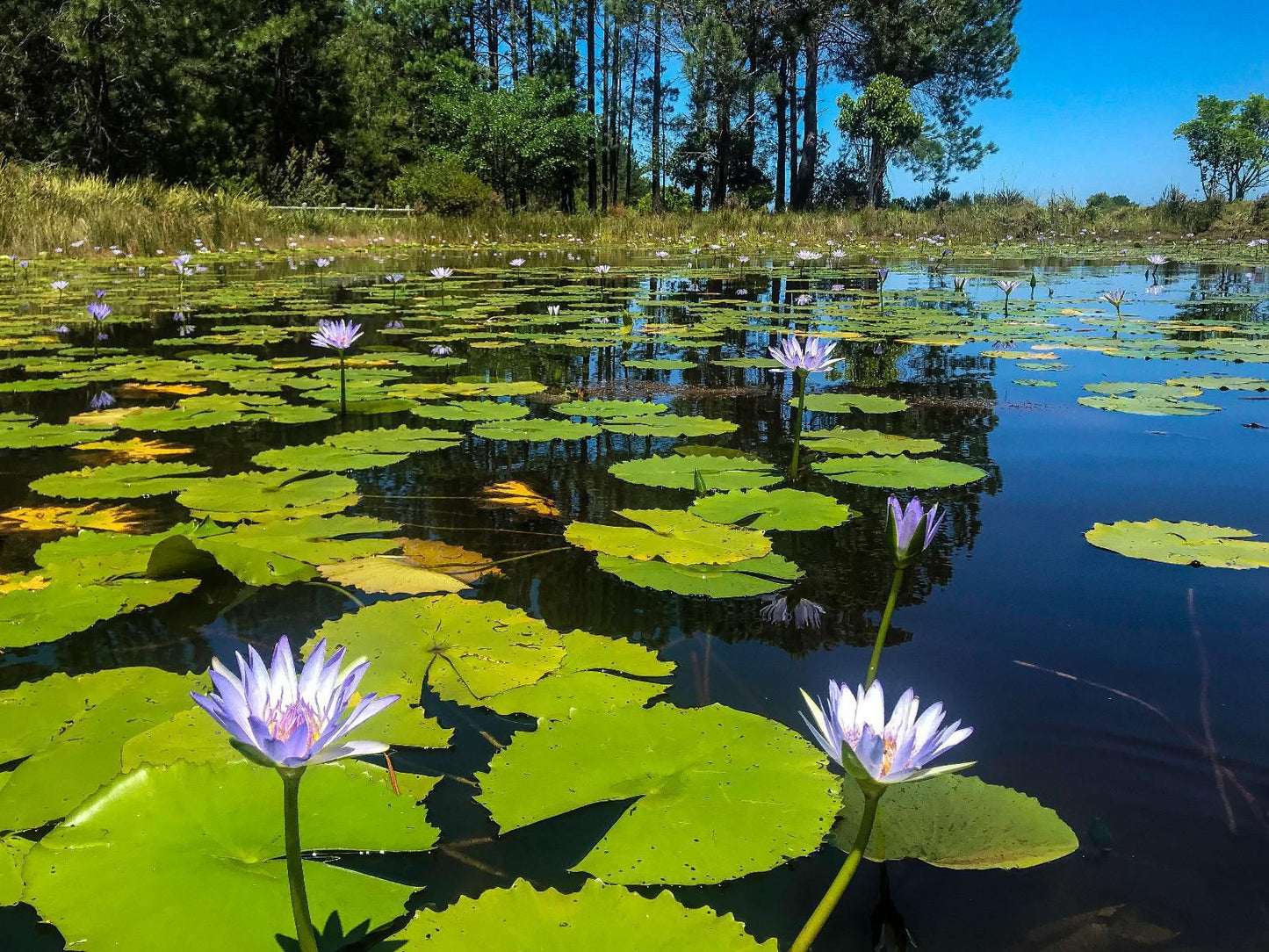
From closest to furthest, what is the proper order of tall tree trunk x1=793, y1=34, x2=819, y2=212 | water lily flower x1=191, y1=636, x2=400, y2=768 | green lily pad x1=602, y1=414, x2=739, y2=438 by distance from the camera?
water lily flower x1=191, y1=636, x2=400, y2=768, green lily pad x1=602, y1=414, x2=739, y2=438, tall tree trunk x1=793, y1=34, x2=819, y2=212

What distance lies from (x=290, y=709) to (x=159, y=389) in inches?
101

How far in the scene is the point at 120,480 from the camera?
63.7 inches

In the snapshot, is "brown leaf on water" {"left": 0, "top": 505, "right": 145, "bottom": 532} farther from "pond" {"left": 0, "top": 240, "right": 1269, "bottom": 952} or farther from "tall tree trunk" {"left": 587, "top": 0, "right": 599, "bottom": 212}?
"tall tree trunk" {"left": 587, "top": 0, "right": 599, "bottom": 212}

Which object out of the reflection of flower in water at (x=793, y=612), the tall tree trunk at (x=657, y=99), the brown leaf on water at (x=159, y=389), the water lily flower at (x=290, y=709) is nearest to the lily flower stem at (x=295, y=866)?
the water lily flower at (x=290, y=709)

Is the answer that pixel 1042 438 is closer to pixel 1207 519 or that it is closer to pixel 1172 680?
pixel 1207 519

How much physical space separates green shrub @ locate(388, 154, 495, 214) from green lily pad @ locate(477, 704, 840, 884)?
1507cm

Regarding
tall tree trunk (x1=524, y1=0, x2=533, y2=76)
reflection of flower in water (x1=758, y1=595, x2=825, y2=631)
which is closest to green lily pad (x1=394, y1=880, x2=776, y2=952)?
reflection of flower in water (x1=758, y1=595, x2=825, y2=631)

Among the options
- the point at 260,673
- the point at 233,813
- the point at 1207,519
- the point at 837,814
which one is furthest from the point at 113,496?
the point at 1207,519

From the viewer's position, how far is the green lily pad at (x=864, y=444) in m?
1.83

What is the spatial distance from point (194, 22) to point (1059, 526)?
1955cm

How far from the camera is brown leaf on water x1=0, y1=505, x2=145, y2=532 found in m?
1.41

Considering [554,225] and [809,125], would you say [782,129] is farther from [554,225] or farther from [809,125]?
[554,225]

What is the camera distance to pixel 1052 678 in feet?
2.99

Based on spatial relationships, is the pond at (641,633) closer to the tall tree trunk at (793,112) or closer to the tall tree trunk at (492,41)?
the tall tree trunk at (793,112)
